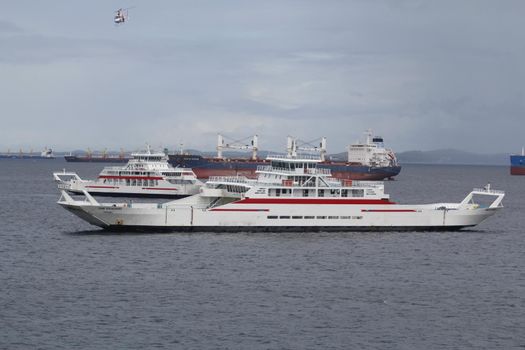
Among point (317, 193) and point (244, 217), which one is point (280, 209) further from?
point (317, 193)

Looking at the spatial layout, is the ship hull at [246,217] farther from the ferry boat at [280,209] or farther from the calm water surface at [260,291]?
the calm water surface at [260,291]

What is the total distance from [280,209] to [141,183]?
204 ft

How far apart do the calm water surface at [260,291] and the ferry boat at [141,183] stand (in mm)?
51569

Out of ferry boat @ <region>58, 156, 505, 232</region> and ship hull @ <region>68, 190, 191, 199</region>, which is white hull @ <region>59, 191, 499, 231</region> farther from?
ship hull @ <region>68, 190, 191, 199</region>

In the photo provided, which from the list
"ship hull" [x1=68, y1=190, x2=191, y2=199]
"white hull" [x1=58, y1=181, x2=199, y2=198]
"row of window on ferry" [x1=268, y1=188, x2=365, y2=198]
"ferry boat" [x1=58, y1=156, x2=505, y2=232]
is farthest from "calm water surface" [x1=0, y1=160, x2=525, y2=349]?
"ship hull" [x1=68, y1=190, x2=191, y2=199]

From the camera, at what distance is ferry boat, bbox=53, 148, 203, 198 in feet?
443

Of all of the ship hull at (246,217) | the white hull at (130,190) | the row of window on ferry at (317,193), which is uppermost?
the row of window on ferry at (317,193)

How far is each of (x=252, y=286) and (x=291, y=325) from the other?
9.99 meters

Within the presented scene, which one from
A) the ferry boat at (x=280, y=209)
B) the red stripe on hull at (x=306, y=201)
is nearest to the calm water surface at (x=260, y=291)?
the ferry boat at (x=280, y=209)

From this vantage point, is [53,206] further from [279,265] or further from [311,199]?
[279,265]

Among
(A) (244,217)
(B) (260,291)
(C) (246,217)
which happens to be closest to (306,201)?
(C) (246,217)

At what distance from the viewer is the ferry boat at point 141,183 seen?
135 metres

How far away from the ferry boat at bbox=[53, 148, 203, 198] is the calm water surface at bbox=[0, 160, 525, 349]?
51569mm

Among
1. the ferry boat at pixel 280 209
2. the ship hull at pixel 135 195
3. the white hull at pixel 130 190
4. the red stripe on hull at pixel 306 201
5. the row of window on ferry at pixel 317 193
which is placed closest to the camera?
the ferry boat at pixel 280 209
